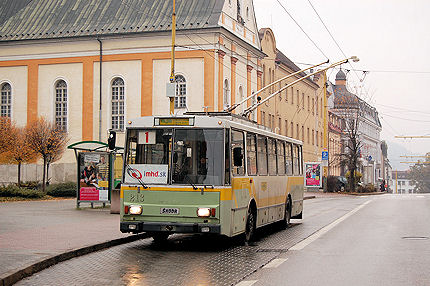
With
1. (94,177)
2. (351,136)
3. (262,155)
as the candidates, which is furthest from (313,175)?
(262,155)

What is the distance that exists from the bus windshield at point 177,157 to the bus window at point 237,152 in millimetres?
301

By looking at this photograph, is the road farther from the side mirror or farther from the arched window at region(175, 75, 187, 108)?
the arched window at region(175, 75, 187, 108)

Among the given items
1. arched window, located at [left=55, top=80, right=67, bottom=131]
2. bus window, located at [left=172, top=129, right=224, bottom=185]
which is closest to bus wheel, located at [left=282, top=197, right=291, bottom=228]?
bus window, located at [left=172, top=129, right=224, bottom=185]

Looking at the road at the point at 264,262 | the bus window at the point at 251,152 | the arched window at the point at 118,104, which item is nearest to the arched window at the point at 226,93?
the arched window at the point at 118,104

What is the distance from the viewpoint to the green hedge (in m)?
32.1

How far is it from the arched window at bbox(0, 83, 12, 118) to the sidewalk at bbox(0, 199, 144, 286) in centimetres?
3181

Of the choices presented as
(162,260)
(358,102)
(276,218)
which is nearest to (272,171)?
(276,218)

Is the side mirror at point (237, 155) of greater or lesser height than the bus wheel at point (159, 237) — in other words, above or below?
above

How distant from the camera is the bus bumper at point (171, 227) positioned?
1370cm

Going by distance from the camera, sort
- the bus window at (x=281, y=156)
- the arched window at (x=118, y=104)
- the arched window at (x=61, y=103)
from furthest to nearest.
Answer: the arched window at (x=61, y=103) < the arched window at (x=118, y=104) < the bus window at (x=281, y=156)

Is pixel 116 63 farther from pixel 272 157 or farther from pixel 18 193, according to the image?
pixel 272 157

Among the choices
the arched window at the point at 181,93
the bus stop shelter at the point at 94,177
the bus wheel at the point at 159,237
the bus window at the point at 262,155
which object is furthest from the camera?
the arched window at the point at 181,93

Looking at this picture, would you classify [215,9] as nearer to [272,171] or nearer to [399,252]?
[272,171]

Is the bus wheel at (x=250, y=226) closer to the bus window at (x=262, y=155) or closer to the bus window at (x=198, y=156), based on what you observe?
the bus window at (x=262, y=155)
